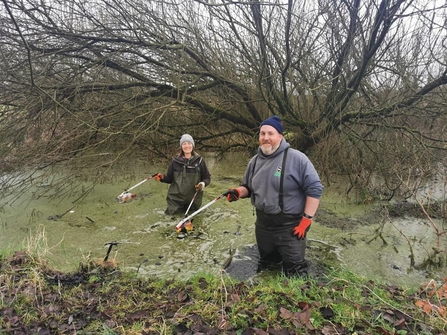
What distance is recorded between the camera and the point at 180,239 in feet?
15.9

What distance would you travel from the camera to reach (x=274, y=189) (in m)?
3.42

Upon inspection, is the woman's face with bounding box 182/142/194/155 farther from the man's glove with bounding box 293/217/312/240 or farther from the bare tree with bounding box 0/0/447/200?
the man's glove with bounding box 293/217/312/240

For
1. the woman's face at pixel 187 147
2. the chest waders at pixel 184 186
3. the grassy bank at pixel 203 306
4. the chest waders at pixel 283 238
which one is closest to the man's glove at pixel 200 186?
the chest waders at pixel 184 186

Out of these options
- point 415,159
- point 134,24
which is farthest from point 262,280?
point 134,24

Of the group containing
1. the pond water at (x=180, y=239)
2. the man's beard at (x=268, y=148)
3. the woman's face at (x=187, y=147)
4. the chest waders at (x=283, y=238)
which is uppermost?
the man's beard at (x=268, y=148)

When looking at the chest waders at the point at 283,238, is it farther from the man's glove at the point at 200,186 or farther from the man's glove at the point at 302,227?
the man's glove at the point at 200,186

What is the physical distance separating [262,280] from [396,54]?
6.01 metres

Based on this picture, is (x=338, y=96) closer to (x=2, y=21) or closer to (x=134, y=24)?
(x=134, y=24)

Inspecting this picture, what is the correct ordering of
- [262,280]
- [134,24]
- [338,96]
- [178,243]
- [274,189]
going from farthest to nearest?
[338,96], [134,24], [178,243], [262,280], [274,189]

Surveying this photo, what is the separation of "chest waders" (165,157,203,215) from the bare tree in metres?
1.31

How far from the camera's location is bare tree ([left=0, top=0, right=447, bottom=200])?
19.1 ft

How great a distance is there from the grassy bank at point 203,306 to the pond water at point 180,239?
1.93 ft

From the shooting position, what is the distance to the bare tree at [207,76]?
5.82 metres

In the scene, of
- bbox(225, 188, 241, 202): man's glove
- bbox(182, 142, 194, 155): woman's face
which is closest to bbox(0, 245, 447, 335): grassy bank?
bbox(225, 188, 241, 202): man's glove
